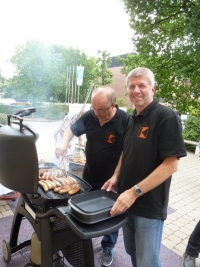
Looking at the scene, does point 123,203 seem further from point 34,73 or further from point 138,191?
point 34,73

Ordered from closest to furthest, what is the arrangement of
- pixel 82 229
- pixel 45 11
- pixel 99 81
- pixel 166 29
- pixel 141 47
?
pixel 82 229
pixel 45 11
pixel 166 29
pixel 141 47
pixel 99 81

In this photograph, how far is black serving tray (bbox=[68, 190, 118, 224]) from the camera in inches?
46.6

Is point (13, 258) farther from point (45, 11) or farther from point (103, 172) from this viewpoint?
point (45, 11)

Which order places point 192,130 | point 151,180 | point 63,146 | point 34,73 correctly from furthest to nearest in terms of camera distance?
point 192,130
point 34,73
point 63,146
point 151,180

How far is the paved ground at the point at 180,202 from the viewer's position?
2907 mm

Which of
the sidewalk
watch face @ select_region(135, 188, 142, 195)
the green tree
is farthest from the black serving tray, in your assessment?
the green tree

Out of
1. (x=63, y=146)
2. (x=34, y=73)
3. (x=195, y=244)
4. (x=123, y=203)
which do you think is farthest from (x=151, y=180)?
(x=34, y=73)

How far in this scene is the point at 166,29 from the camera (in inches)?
224

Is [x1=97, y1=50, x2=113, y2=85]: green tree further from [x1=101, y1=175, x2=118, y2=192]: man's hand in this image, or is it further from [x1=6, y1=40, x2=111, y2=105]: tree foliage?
[x1=101, y1=175, x2=118, y2=192]: man's hand

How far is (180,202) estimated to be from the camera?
410 cm

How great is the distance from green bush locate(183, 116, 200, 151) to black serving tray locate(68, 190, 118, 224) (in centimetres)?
876

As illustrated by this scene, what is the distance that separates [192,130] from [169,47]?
5.02 m

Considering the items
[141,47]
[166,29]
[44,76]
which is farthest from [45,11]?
[166,29]

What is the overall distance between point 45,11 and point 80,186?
17.1ft
